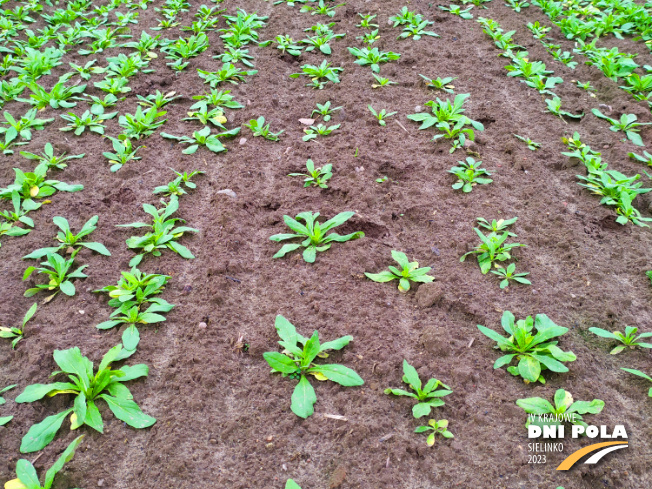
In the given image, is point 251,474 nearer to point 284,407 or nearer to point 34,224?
point 284,407

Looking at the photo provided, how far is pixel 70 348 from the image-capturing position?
7.20ft

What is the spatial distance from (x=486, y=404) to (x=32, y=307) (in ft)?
7.88

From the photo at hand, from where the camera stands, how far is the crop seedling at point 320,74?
429cm

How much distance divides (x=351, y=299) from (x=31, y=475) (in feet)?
5.21

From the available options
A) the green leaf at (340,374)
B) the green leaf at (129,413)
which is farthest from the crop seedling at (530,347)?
the green leaf at (129,413)

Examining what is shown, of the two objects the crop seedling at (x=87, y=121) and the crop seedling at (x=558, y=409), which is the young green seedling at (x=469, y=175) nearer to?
the crop seedling at (x=558, y=409)

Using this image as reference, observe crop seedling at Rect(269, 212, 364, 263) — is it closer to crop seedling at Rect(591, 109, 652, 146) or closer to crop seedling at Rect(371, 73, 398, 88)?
crop seedling at Rect(371, 73, 398, 88)

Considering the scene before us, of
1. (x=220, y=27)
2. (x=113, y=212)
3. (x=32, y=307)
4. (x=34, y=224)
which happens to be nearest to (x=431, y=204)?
(x=113, y=212)

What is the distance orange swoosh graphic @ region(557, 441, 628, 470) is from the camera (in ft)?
5.76

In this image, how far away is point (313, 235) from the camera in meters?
2.71

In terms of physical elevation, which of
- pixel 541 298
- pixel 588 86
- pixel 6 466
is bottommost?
pixel 6 466

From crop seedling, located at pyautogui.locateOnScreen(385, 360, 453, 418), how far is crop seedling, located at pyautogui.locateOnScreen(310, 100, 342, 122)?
241 centimetres

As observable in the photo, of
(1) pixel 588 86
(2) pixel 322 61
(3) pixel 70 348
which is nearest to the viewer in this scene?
(3) pixel 70 348

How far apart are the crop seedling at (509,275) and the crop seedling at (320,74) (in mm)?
2578
